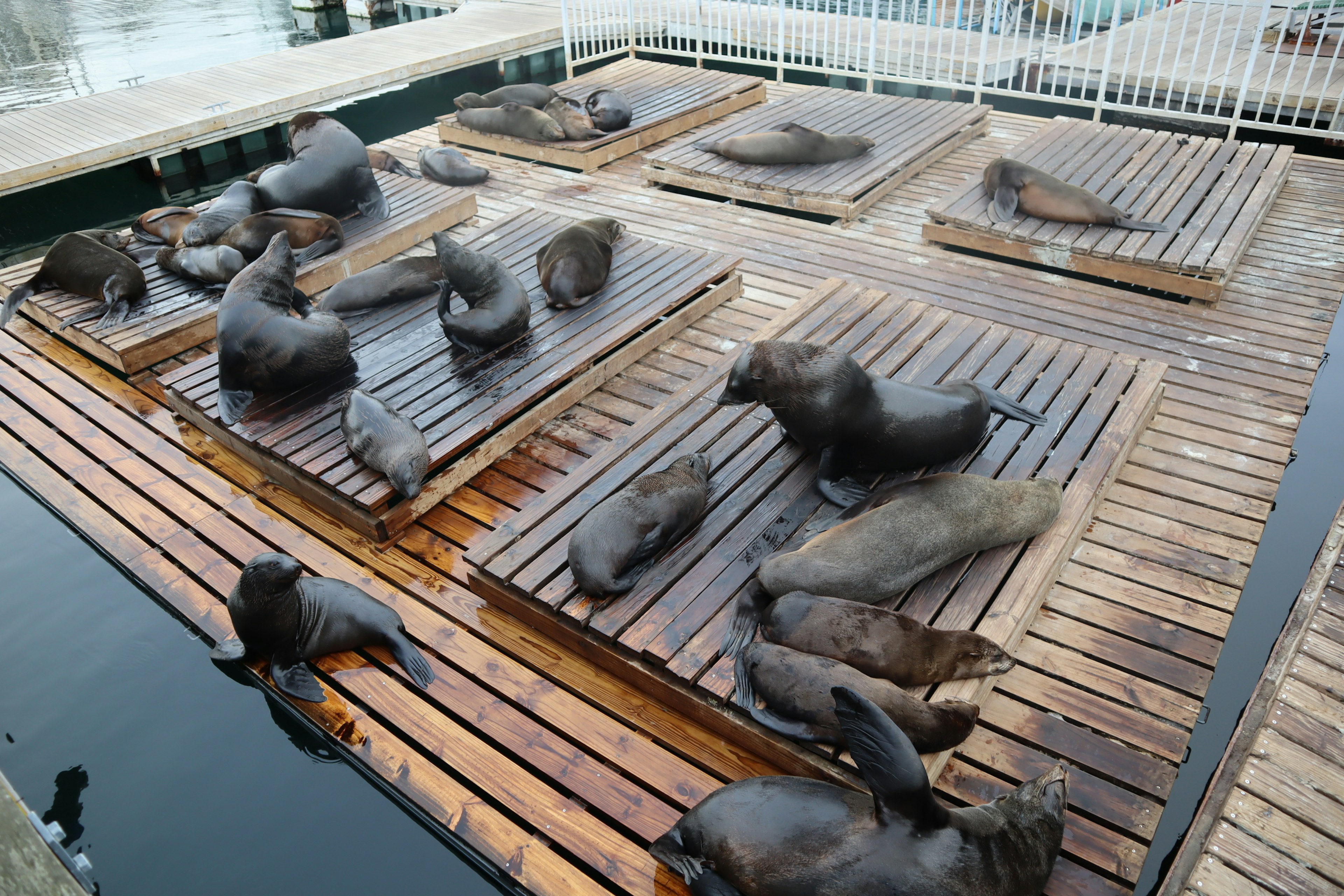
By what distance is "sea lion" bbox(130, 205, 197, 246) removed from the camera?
6.06 metres

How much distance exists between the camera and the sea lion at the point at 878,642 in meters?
2.73

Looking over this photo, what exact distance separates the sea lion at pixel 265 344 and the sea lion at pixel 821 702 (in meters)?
2.90

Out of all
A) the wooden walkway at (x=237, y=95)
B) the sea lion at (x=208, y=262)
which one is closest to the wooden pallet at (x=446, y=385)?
the sea lion at (x=208, y=262)

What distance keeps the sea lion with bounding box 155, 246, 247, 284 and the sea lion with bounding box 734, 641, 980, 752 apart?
14.9ft

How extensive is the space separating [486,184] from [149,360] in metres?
3.62

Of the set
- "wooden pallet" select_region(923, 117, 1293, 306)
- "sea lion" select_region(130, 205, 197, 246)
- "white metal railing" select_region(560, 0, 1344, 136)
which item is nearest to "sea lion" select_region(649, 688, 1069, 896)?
"wooden pallet" select_region(923, 117, 1293, 306)

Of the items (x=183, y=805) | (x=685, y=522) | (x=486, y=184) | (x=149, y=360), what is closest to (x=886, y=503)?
(x=685, y=522)

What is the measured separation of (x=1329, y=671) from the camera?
2.85 meters

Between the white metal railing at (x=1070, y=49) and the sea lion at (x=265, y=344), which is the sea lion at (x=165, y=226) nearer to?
the sea lion at (x=265, y=344)

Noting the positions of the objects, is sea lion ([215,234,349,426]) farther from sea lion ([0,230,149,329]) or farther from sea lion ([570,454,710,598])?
sea lion ([570,454,710,598])

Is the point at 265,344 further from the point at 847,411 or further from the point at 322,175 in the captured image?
the point at 847,411

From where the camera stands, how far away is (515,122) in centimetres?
828

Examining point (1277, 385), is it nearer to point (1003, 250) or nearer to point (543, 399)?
point (1003, 250)

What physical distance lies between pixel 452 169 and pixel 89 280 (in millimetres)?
3249
